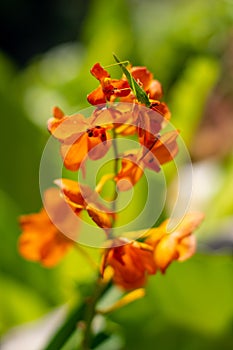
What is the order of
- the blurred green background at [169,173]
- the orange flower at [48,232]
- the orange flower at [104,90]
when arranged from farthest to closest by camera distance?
the blurred green background at [169,173], the orange flower at [48,232], the orange flower at [104,90]

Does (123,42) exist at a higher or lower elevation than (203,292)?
higher

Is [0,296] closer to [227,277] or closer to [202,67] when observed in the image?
[227,277]

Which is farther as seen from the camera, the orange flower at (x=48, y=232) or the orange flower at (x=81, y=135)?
the orange flower at (x=48, y=232)

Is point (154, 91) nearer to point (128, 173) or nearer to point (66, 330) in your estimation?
point (128, 173)

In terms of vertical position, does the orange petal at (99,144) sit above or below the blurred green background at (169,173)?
above

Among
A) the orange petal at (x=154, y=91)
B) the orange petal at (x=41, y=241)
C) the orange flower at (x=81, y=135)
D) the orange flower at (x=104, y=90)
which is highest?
the orange flower at (x=104, y=90)

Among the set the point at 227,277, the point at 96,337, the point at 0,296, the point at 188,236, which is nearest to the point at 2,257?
the point at 0,296

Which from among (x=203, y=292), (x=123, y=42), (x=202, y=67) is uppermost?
(x=123, y=42)

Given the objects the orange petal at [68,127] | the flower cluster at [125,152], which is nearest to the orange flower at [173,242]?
the flower cluster at [125,152]

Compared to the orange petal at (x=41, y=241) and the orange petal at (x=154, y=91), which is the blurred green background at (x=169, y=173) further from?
the orange petal at (x=154, y=91)

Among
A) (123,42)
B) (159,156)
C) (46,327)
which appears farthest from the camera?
(123,42)
